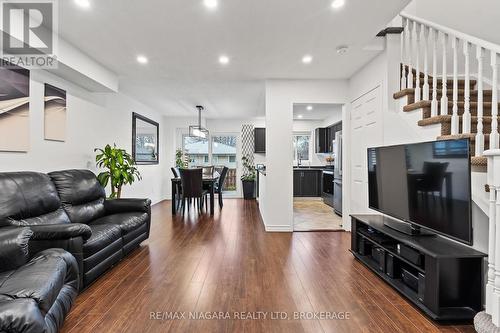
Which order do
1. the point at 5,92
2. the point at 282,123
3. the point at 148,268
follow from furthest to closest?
the point at 282,123
the point at 148,268
the point at 5,92

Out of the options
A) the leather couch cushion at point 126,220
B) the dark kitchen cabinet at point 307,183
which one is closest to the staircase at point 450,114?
the leather couch cushion at point 126,220

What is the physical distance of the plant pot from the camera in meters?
7.71

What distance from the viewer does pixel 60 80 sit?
344cm

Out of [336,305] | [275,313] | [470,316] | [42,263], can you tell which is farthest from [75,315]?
[470,316]

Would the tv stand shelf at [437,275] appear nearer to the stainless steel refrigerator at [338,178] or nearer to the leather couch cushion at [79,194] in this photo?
the stainless steel refrigerator at [338,178]

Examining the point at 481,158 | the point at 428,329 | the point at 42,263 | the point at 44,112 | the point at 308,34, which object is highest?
the point at 308,34

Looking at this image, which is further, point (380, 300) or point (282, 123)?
point (282, 123)

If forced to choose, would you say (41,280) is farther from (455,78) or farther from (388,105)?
(388,105)

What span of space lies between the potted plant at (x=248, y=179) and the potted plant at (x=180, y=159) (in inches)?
72.4

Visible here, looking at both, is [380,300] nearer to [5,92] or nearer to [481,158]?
[481,158]

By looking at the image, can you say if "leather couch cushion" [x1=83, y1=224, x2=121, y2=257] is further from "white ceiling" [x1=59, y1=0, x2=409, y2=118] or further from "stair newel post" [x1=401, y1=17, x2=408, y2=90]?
"stair newel post" [x1=401, y1=17, x2=408, y2=90]

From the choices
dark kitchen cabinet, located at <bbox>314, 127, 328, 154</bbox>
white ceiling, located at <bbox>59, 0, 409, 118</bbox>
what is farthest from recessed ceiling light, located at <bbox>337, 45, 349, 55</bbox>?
dark kitchen cabinet, located at <bbox>314, 127, 328, 154</bbox>

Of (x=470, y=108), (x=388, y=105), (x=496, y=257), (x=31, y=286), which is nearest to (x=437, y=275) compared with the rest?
(x=496, y=257)

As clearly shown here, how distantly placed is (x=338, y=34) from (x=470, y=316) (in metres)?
2.84
